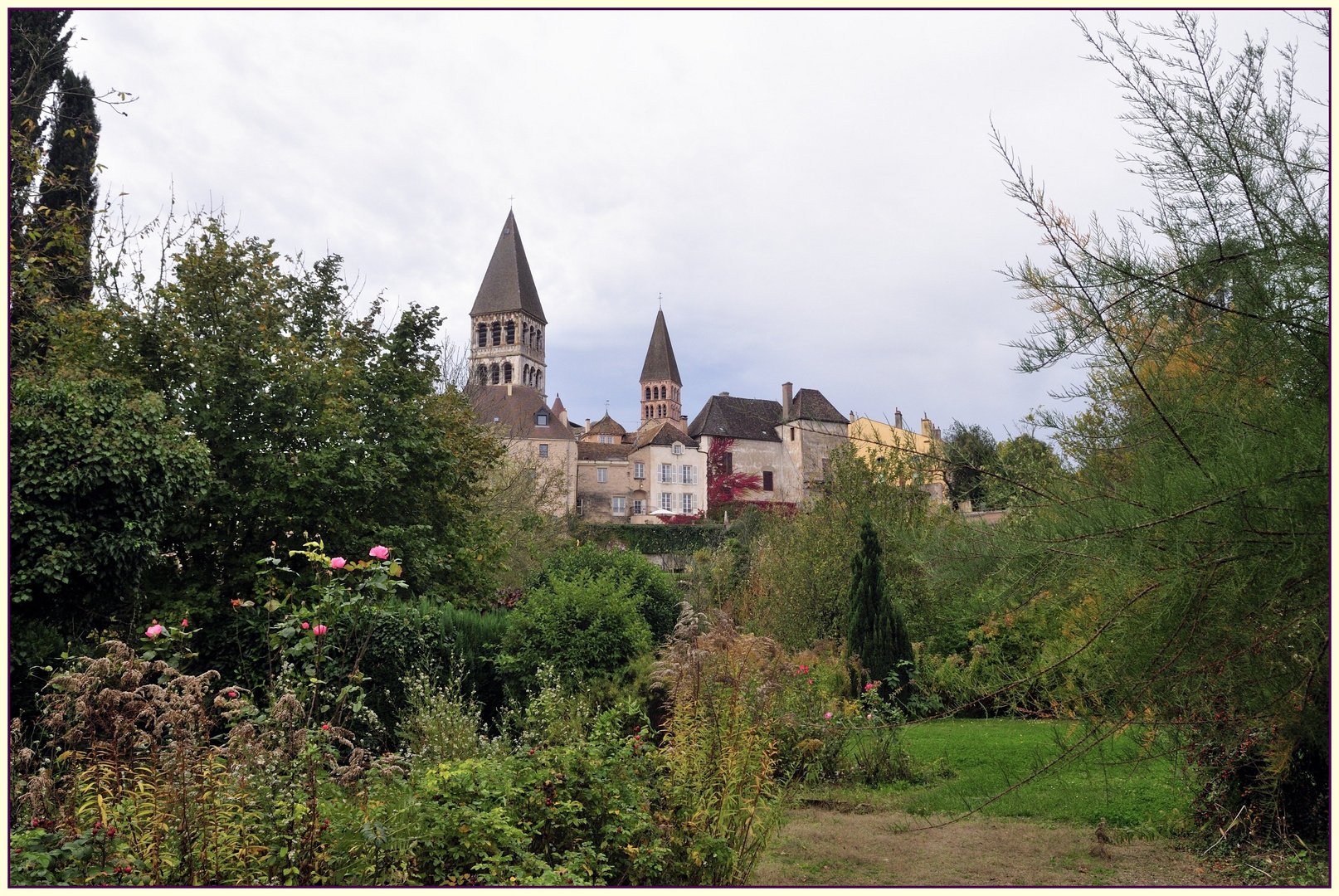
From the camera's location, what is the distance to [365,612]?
5898mm

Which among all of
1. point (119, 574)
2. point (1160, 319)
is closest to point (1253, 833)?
point (1160, 319)

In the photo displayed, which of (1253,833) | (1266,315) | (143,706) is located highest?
(1266,315)

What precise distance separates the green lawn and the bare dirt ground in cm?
23

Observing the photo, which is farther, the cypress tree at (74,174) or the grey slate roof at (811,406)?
the grey slate roof at (811,406)

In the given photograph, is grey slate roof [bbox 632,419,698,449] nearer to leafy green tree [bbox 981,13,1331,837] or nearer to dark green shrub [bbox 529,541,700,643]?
dark green shrub [bbox 529,541,700,643]

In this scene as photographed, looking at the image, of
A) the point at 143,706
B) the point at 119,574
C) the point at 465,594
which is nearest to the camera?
the point at 143,706

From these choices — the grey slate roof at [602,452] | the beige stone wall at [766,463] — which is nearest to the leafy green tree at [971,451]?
the grey slate roof at [602,452]

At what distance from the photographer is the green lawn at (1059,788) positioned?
521 cm

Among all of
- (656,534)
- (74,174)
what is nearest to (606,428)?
(656,534)

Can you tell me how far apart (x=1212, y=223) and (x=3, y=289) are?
15.5 ft

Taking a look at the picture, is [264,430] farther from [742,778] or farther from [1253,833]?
[1253,833]

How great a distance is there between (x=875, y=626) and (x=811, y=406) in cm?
3896

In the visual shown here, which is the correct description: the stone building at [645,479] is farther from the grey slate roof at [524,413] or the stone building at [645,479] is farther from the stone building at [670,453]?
the grey slate roof at [524,413]

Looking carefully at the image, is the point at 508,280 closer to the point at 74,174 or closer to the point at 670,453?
the point at 670,453
